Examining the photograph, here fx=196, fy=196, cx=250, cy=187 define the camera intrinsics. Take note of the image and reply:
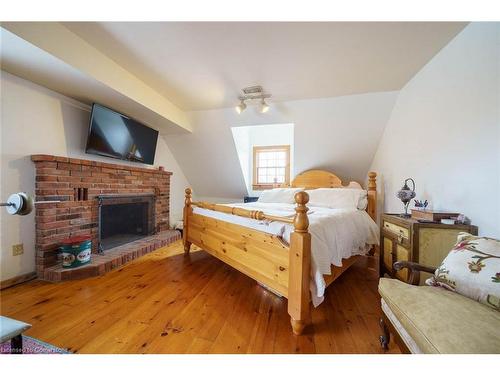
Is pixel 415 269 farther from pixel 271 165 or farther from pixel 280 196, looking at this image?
pixel 271 165

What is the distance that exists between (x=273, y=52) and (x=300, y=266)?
1817 mm

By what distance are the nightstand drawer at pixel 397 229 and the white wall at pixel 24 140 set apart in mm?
3544

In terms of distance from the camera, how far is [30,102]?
196cm

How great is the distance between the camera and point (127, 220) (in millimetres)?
3375

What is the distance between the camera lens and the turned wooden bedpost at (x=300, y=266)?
1.24 meters

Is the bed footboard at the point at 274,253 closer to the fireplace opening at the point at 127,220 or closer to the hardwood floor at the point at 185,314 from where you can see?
the hardwood floor at the point at 185,314

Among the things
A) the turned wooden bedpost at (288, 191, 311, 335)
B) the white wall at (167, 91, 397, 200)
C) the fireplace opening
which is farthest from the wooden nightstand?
the fireplace opening

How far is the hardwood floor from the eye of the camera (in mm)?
1194

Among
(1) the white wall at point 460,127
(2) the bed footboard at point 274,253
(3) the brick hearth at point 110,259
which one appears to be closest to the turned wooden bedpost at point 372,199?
(1) the white wall at point 460,127

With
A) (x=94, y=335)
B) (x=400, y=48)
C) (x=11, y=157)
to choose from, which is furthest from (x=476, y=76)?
(x=11, y=157)

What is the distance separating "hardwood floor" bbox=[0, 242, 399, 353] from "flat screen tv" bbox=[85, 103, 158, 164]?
1.53 meters

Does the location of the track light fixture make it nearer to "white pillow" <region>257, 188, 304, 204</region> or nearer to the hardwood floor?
"white pillow" <region>257, 188, 304, 204</region>

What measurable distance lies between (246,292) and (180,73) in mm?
2379
